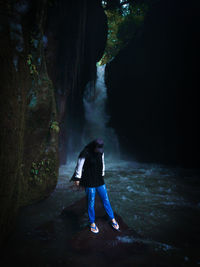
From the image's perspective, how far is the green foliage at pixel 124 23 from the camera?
1744 cm

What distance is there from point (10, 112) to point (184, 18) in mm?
13745

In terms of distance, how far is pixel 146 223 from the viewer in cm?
433

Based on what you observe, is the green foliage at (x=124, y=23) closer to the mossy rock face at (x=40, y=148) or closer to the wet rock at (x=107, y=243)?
the mossy rock face at (x=40, y=148)

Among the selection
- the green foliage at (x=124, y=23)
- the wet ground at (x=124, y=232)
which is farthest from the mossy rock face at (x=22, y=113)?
the green foliage at (x=124, y=23)

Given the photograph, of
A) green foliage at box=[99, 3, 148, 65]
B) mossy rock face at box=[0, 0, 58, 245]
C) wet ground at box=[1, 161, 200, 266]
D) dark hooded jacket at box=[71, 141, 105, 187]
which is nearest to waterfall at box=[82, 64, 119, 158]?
green foliage at box=[99, 3, 148, 65]

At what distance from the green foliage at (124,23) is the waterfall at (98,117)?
5.30 metres

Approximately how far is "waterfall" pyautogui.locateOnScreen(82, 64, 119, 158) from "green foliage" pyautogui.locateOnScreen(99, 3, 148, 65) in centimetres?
530

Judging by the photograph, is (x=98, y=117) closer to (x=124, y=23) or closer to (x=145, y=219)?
(x=124, y=23)

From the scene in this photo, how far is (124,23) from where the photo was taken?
751 inches

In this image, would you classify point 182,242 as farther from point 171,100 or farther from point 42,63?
point 171,100

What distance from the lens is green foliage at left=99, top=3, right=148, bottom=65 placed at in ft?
57.2

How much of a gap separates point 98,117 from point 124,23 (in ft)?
36.1

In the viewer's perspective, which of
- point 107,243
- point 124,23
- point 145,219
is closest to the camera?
point 107,243

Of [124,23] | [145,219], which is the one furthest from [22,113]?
[124,23]
